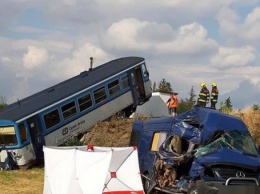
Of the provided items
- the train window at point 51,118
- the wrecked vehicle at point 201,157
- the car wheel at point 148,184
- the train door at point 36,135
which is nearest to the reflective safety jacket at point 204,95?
the train window at point 51,118

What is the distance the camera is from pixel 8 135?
820 inches

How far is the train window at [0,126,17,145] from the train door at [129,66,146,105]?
672 cm

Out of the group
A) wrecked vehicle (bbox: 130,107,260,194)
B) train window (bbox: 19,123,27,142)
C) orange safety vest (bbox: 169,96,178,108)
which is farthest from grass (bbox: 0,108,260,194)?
wrecked vehicle (bbox: 130,107,260,194)

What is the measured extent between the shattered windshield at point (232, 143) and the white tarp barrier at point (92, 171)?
5.16 feet

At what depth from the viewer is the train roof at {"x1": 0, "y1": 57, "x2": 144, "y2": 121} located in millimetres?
21359

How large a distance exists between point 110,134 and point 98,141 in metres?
0.66

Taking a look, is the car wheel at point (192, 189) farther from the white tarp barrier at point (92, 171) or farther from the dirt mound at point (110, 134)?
the dirt mound at point (110, 134)

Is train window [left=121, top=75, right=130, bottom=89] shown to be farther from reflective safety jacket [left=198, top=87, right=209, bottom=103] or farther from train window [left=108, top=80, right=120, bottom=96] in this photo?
reflective safety jacket [left=198, top=87, right=209, bottom=103]

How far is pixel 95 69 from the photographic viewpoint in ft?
84.7

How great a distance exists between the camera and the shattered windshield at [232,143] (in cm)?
1116

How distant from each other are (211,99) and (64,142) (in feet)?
21.4

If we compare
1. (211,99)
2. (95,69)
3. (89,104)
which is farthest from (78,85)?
(211,99)

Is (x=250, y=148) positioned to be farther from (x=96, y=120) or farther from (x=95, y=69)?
(x=95, y=69)

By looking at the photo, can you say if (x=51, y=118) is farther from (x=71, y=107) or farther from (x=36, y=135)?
(x=71, y=107)
